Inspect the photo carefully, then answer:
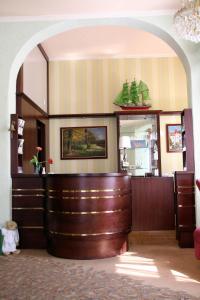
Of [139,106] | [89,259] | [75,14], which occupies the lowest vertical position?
[89,259]

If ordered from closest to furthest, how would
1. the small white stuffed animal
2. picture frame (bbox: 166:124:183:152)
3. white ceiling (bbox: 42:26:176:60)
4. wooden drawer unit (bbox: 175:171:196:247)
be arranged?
the small white stuffed animal < wooden drawer unit (bbox: 175:171:196:247) < white ceiling (bbox: 42:26:176:60) < picture frame (bbox: 166:124:183:152)

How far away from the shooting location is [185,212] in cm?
497

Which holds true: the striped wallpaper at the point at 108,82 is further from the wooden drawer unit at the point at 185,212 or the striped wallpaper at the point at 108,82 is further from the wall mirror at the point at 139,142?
the wooden drawer unit at the point at 185,212

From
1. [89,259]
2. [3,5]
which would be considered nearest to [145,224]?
[89,259]

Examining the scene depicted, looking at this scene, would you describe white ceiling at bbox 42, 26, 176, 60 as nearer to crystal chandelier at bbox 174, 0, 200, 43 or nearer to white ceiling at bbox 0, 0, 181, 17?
white ceiling at bbox 0, 0, 181, 17

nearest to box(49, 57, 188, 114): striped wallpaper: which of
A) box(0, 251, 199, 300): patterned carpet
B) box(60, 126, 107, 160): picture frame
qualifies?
box(60, 126, 107, 160): picture frame

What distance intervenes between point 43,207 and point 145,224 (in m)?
1.87

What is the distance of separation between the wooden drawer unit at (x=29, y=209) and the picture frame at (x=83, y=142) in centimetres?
257

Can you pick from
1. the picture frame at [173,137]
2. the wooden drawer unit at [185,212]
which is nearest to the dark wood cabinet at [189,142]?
the wooden drawer unit at [185,212]

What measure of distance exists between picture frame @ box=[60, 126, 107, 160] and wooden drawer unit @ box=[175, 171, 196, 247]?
2842mm

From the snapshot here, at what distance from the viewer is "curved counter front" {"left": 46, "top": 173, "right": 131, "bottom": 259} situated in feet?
14.4

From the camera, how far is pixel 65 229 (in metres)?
4.43

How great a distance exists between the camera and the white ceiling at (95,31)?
4.85 m

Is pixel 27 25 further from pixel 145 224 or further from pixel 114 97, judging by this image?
pixel 145 224
